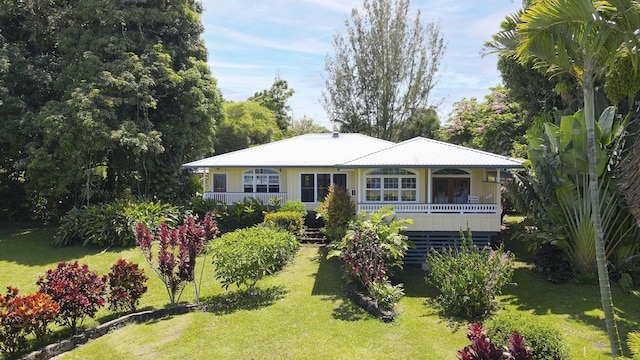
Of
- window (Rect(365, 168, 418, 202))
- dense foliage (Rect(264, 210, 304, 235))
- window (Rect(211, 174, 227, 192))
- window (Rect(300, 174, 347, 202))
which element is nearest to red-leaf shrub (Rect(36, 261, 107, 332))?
dense foliage (Rect(264, 210, 304, 235))

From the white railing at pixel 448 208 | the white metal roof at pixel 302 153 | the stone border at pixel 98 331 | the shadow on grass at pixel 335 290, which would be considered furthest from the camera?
the white metal roof at pixel 302 153

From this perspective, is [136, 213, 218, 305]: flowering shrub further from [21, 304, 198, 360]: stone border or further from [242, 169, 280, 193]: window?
[242, 169, 280, 193]: window

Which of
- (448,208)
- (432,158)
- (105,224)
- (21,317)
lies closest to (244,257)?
(21,317)

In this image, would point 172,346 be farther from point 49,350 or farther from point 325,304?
point 325,304

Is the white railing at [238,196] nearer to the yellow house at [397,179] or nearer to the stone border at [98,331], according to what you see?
the yellow house at [397,179]

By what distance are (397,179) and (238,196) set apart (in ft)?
30.3

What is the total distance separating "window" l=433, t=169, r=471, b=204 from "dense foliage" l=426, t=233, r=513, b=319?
5666mm

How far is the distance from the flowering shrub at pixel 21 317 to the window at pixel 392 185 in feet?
36.9

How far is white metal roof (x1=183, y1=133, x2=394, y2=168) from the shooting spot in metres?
21.6

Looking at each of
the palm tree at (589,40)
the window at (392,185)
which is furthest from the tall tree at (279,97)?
the palm tree at (589,40)

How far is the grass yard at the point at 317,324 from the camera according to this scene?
27.6ft

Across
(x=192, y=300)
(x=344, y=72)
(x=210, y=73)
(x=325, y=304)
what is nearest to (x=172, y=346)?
(x=192, y=300)

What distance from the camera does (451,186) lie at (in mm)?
17047

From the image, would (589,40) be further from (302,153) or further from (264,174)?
(264,174)
